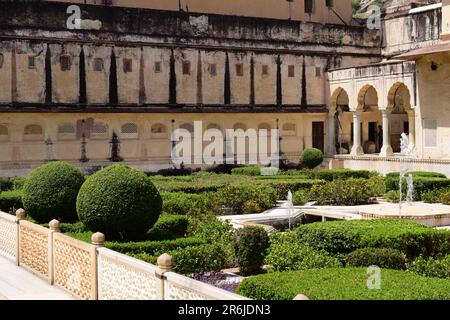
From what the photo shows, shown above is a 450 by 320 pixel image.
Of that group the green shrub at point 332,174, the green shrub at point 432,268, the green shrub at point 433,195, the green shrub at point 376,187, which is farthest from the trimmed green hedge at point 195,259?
the green shrub at point 332,174

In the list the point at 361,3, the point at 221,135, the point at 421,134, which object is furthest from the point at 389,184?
the point at 361,3

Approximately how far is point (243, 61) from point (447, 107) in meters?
11.0

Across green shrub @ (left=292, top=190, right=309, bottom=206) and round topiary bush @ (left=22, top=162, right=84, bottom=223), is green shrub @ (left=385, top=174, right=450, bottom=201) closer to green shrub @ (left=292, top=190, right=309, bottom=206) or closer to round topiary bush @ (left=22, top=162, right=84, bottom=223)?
green shrub @ (left=292, top=190, right=309, bottom=206)

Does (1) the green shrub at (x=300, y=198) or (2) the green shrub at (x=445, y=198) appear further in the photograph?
(1) the green shrub at (x=300, y=198)

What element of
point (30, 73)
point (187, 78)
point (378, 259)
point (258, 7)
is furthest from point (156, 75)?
point (378, 259)

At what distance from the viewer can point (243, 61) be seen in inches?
1460

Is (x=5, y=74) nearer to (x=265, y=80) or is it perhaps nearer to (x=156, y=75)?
(x=156, y=75)

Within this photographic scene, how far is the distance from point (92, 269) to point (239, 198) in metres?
11.5

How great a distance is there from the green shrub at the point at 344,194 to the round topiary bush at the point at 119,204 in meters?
11.0

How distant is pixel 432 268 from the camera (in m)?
12.0

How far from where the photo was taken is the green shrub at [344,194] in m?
23.9

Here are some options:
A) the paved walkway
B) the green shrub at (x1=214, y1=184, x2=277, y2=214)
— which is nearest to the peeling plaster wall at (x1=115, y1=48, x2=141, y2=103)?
the green shrub at (x1=214, y1=184, x2=277, y2=214)

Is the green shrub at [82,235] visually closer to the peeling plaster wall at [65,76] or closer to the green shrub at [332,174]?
the green shrub at [332,174]
